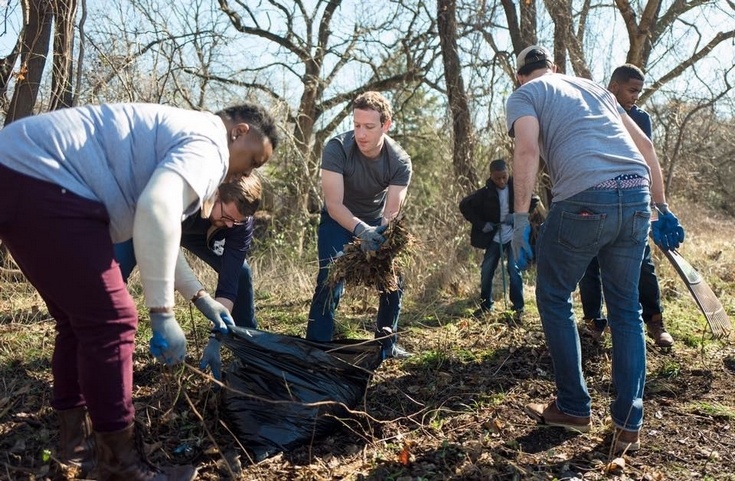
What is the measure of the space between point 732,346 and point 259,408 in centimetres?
322

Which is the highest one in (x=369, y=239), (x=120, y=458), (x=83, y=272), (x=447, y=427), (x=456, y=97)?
(x=456, y=97)

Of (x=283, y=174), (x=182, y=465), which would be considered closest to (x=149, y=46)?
(x=283, y=174)

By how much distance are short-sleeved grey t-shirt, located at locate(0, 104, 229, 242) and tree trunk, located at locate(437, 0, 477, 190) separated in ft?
19.6

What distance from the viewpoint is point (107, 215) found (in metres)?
1.93

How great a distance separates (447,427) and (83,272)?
70.8 inches

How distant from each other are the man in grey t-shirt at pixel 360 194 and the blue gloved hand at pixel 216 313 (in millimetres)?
879

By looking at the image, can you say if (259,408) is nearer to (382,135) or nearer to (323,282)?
(323,282)

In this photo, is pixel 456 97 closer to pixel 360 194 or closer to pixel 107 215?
pixel 360 194

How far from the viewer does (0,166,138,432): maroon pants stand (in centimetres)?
183

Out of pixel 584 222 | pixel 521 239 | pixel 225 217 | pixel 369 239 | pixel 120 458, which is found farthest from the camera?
pixel 369 239

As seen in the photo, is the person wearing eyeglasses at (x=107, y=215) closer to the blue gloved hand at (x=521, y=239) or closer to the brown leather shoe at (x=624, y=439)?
the blue gloved hand at (x=521, y=239)

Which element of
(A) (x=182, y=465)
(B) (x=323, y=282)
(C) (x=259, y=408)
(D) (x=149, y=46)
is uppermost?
(D) (x=149, y=46)

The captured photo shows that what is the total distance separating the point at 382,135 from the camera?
3549 millimetres

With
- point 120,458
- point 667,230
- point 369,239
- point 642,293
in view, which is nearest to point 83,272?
point 120,458
